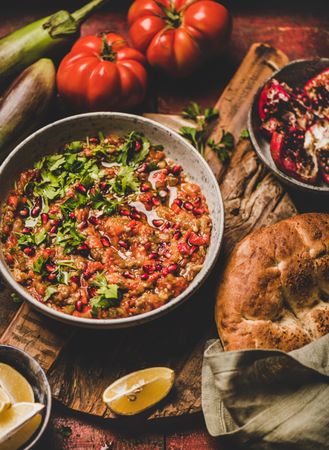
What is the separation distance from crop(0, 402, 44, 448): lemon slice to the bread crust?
1.42m

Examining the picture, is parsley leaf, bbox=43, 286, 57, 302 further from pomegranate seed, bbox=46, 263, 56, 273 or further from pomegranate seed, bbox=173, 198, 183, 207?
pomegranate seed, bbox=173, 198, 183, 207

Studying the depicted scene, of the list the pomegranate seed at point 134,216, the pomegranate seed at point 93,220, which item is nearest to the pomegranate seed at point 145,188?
the pomegranate seed at point 134,216

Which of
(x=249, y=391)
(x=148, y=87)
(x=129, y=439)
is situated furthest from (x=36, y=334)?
(x=148, y=87)

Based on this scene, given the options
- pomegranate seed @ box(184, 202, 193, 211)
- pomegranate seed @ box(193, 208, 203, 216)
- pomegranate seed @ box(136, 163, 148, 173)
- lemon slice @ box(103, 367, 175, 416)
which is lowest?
lemon slice @ box(103, 367, 175, 416)

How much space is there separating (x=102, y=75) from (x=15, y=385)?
8.33 ft

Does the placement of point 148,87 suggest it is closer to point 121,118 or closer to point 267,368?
point 121,118

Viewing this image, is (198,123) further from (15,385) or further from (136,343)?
(15,385)

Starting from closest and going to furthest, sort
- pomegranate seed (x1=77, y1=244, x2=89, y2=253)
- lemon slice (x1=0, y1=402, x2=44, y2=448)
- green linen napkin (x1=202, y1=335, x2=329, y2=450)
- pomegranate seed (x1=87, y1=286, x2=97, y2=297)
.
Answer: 1. lemon slice (x1=0, y1=402, x2=44, y2=448)
2. green linen napkin (x1=202, y1=335, x2=329, y2=450)
3. pomegranate seed (x1=87, y1=286, x2=97, y2=297)
4. pomegranate seed (x1=77, y1=244, x2=89, y2=253)

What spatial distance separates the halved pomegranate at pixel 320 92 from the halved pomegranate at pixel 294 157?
346 millimetres

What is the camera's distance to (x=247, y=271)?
4371 mm

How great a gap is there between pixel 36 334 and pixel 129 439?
1.06 metres

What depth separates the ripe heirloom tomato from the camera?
16.3ft

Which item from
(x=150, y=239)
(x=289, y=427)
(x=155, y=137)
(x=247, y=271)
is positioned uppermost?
(x=155, y=137)

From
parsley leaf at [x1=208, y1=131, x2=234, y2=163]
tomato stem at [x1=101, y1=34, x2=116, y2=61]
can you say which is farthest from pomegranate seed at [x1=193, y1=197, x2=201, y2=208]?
tomato stem at [x1=101, y1=34, x2=116, y2=61]
